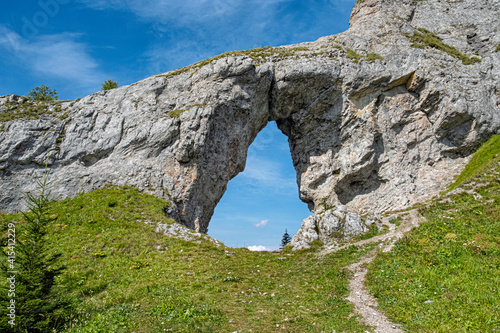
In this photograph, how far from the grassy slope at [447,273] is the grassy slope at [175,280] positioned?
2258mm

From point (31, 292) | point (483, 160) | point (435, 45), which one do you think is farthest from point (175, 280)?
point (435, 45)

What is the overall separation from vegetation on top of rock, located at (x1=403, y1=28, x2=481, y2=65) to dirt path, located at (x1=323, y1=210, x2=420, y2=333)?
98.5 ft

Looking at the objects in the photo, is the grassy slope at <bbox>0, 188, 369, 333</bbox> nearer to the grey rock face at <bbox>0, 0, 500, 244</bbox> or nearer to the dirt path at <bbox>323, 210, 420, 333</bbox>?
the dirt path at <bbox>323, 210, 420, 333</bbox>

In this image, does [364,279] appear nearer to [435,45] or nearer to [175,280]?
[175,280]

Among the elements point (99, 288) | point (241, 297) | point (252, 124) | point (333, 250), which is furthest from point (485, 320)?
point (252, 124)

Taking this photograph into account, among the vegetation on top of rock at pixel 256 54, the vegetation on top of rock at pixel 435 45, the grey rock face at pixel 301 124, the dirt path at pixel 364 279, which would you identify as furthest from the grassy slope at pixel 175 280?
the vegetation on top of rock at pixel 435 45

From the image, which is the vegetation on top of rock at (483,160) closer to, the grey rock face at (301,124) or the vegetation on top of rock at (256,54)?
the grey rock face at (301,124)

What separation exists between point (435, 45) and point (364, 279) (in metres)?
44.3

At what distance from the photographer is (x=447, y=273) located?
49.9 feet

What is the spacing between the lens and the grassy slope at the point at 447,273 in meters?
11.8

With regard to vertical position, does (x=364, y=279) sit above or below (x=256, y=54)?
below

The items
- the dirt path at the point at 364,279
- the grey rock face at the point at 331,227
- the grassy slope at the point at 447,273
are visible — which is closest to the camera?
the grassy slope at the point at 447,273

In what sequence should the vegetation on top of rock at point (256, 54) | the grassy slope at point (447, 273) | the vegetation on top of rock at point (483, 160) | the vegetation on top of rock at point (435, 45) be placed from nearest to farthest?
the grassy slope at point (447, 273) → the vegetation on top of rock at point (483, 160) → the vegetation on top of rock at point (256, 54) → the vegetation on top of rock at point (435, 45)

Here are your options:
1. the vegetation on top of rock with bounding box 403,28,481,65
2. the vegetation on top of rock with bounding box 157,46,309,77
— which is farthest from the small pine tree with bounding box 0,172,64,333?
the vegetation on top of rock with bounding box 403,28,481,65
